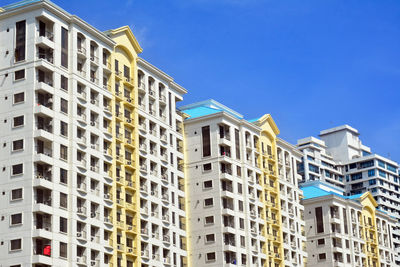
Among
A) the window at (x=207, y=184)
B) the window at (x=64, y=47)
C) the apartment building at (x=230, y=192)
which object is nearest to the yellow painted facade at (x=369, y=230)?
the apartment building at (x=230, y=192)

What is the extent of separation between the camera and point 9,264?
7444 centimetres

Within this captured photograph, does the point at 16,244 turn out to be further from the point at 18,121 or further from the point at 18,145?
the point at 18,121

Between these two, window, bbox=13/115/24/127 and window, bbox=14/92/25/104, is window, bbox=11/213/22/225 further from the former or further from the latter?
window, bbox=14/92/25/104

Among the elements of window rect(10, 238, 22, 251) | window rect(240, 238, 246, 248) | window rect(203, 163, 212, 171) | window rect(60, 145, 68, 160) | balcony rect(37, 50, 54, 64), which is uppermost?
balcony rect(37, 50, 54, 64)

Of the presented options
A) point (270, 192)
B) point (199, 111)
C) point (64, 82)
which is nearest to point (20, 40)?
point (64, 82)

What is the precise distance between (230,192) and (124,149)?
21.9 m

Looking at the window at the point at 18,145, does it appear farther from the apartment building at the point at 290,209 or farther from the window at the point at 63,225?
the apartment building at the point at 290,209

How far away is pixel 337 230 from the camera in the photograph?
134375mm

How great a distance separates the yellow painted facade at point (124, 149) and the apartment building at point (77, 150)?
13 centimetres

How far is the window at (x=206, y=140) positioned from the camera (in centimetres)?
10881

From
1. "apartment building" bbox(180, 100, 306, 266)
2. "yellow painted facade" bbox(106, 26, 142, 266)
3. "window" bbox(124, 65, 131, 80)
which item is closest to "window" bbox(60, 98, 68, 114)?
"yellow painted facade" bbox(106, 26, 142, 266)

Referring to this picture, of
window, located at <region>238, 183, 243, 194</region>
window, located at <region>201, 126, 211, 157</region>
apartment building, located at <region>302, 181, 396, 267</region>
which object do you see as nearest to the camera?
window, located at <region>201, 126, 211, 157</region>

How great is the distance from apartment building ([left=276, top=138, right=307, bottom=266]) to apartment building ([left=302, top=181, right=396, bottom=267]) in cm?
596

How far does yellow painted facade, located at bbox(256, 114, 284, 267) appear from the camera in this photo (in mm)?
114688
